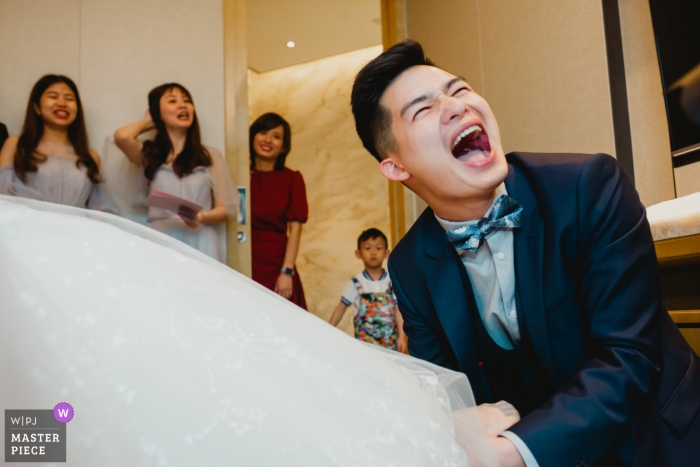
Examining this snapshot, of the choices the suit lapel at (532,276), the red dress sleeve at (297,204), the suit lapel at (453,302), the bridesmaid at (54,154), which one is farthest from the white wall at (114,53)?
the suit lapel at (532,276)

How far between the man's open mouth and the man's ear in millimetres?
119

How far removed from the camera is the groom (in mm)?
851

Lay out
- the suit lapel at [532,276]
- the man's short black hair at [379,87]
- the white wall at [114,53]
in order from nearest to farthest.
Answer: the suit lapel at [532,276], the man's short black hair at [379,87], the white wall at [114,53]

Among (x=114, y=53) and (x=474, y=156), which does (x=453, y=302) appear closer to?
(x=474, y=156)

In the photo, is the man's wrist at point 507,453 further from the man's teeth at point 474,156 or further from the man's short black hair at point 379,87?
the man's short black hair at point 379,87

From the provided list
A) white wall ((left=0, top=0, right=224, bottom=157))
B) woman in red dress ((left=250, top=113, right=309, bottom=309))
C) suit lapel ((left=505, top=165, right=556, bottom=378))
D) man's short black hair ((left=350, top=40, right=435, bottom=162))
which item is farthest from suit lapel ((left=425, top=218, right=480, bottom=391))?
white wall ((left=0, top=0, right=224, bottom=157))

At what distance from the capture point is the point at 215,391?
0.58 meters

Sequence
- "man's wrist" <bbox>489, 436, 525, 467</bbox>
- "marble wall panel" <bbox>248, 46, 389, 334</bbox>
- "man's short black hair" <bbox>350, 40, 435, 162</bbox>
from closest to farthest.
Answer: "man's wrist" <bbox>489, 436, 525, 467</bbox> < "man's short black hair" <bbox>350, 40, 435, 162</bbox> < "marble wall panel" <bbox>248, 46, 389, 334</bbox>

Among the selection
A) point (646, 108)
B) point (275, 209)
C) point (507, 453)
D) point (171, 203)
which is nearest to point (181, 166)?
point (171, 203)

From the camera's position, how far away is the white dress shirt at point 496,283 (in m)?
1.08

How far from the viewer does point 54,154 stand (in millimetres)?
2709

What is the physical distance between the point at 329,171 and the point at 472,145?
4.75 metres

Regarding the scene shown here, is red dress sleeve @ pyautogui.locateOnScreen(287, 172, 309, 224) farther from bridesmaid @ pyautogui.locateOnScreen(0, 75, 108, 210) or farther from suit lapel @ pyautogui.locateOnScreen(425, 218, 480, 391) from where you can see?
suit lapel @ pyautogui.locateOnScreen(425, 218, 480, 391)

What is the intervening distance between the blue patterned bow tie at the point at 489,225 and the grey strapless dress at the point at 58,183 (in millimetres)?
2071
